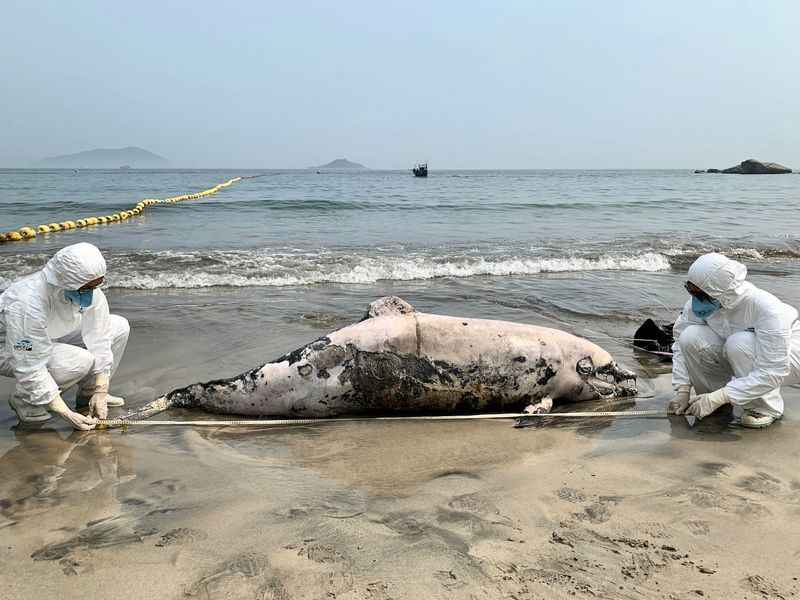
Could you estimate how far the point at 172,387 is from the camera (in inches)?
228

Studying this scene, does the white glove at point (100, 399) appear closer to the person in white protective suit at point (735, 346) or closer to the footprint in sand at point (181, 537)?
the footprint in sand at point (181, 537)

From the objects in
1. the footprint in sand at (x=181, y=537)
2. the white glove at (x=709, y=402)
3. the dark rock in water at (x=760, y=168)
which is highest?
the dark rock in water at (x=760, y=168)

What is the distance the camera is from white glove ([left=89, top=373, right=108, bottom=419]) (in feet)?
15.9

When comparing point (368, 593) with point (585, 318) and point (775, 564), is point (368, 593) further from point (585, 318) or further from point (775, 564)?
point (585, 318)

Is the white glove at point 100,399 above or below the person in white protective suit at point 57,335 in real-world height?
below

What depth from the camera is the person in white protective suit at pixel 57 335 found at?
14.9 feet

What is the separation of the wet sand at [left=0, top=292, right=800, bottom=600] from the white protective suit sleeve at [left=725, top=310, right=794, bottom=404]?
0.31 m

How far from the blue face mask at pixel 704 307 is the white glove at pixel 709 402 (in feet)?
2.01

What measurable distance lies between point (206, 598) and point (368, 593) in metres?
0.67

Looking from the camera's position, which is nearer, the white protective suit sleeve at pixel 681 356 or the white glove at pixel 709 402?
the white glove at pixel 709 402

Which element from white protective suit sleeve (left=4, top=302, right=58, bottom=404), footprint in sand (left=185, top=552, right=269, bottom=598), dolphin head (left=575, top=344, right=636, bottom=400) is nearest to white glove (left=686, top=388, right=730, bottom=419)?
dolphin head (left=575, top=344, right=636, bottom=400)

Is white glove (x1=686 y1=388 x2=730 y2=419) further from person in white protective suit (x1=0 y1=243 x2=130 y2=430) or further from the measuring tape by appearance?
person in white protective suit (x1=0 y1=243 x2=130 y2=430)

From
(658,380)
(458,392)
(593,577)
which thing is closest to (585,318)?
(658,380)

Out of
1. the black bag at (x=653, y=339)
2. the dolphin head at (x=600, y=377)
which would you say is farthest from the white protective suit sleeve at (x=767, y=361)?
the black bag at (x=653, y=339)
